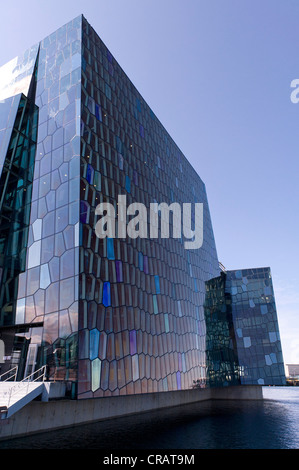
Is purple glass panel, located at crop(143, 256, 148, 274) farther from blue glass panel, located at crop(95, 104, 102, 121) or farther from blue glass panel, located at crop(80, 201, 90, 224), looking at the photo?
blue glass panel, located at crop(95, 104, 102, 121)

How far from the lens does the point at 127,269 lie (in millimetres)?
26375

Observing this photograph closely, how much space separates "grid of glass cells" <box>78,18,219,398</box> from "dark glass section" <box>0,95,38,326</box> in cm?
466

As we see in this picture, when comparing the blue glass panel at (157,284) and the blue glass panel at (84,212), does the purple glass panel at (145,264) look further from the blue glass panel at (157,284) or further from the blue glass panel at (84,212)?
the blue glass panel at (84,212)

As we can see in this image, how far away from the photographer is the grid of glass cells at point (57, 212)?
1953 centimetres

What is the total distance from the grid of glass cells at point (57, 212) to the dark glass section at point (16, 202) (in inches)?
22.2

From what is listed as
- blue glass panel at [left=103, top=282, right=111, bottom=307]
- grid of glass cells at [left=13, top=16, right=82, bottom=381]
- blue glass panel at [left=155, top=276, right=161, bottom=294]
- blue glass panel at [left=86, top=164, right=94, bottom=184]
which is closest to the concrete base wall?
grid of glass cells at [left=13, top=16, right=82, bottom=381]

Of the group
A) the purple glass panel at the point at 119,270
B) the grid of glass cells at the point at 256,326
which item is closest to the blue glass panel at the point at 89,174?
the purple glass panel at the point at 119,270

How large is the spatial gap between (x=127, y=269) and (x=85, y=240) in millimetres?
5762

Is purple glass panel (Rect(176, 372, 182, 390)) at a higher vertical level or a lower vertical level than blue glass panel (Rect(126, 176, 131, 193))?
lower

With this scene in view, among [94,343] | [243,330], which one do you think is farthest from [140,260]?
[243,330]

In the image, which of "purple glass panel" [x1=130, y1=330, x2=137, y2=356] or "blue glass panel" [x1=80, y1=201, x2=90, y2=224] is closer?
"blue glass panel" [x1=80, y1=201, x2=90, y2=224]

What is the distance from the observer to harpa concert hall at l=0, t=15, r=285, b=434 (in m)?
20.2

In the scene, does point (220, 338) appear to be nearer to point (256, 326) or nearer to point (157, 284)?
point (256, 326)

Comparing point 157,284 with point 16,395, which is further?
point 157,284
